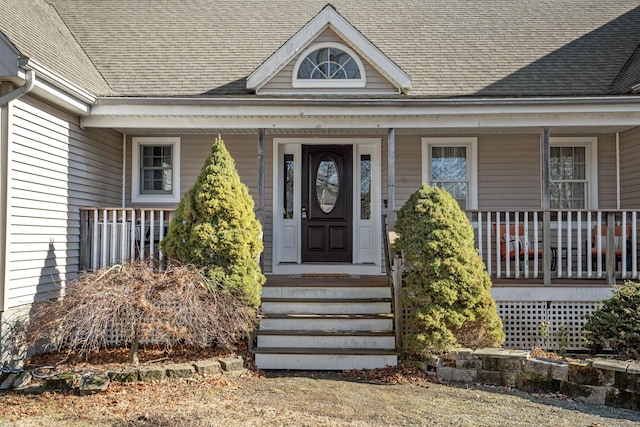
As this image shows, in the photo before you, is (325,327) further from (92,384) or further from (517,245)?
(517,245)

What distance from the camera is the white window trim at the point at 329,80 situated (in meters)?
8.61

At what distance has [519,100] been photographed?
767 cm

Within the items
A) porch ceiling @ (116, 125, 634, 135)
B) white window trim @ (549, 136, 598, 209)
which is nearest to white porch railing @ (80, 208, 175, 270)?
porch ceiling @ (116, 125, 634, 135)

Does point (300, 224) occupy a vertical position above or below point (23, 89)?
below

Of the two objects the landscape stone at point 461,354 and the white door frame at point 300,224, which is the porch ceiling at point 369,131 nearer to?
the white door frame at point 300,224

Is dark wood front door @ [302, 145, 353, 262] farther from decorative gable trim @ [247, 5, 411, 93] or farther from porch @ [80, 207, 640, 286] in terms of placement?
porch @ [80, 207, 640, 286]

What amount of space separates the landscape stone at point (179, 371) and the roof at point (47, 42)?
384 cm

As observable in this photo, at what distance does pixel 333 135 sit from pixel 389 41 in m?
2.44

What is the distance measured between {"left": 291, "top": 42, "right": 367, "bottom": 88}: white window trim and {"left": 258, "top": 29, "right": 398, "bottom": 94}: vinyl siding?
0.05 meters

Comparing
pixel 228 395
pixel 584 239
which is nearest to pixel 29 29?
pixel 228 395

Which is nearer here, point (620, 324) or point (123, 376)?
point (123, 376)

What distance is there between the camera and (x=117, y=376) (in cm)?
575

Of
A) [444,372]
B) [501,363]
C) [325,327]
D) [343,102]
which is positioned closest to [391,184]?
[343,102]

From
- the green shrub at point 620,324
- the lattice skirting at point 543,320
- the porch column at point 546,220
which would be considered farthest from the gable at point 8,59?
the green shrub at point 620,324
